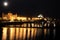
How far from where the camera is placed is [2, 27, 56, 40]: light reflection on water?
8.14 m

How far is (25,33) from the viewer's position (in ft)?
27.4

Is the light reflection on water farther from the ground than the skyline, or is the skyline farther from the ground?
the skyline

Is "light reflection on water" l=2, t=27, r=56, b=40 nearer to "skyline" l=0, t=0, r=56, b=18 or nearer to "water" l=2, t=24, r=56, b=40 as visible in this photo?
"water" l=2, t=24, r=56, b=40

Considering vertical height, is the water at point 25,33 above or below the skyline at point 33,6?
below

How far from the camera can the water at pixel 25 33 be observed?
8119 mm

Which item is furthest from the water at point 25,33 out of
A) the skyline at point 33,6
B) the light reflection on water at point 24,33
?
the skyline at point 33,6

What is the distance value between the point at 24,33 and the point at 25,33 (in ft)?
0.21

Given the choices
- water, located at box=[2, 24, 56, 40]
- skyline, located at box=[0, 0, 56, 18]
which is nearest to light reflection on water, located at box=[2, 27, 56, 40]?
water, located at box=[2, 24, 56, 40]

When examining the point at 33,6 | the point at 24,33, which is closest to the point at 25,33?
the point at 24,33

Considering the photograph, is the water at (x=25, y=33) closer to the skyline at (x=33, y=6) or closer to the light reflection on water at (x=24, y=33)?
the light reflection on water at (x=24, y=33)

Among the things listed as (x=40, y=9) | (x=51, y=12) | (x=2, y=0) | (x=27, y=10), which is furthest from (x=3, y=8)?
(x=51, y=12)

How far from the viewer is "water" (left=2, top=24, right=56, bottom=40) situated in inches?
320

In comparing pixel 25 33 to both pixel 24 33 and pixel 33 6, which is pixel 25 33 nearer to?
pixel 24 33

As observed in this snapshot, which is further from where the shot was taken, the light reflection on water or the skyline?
the skyline
